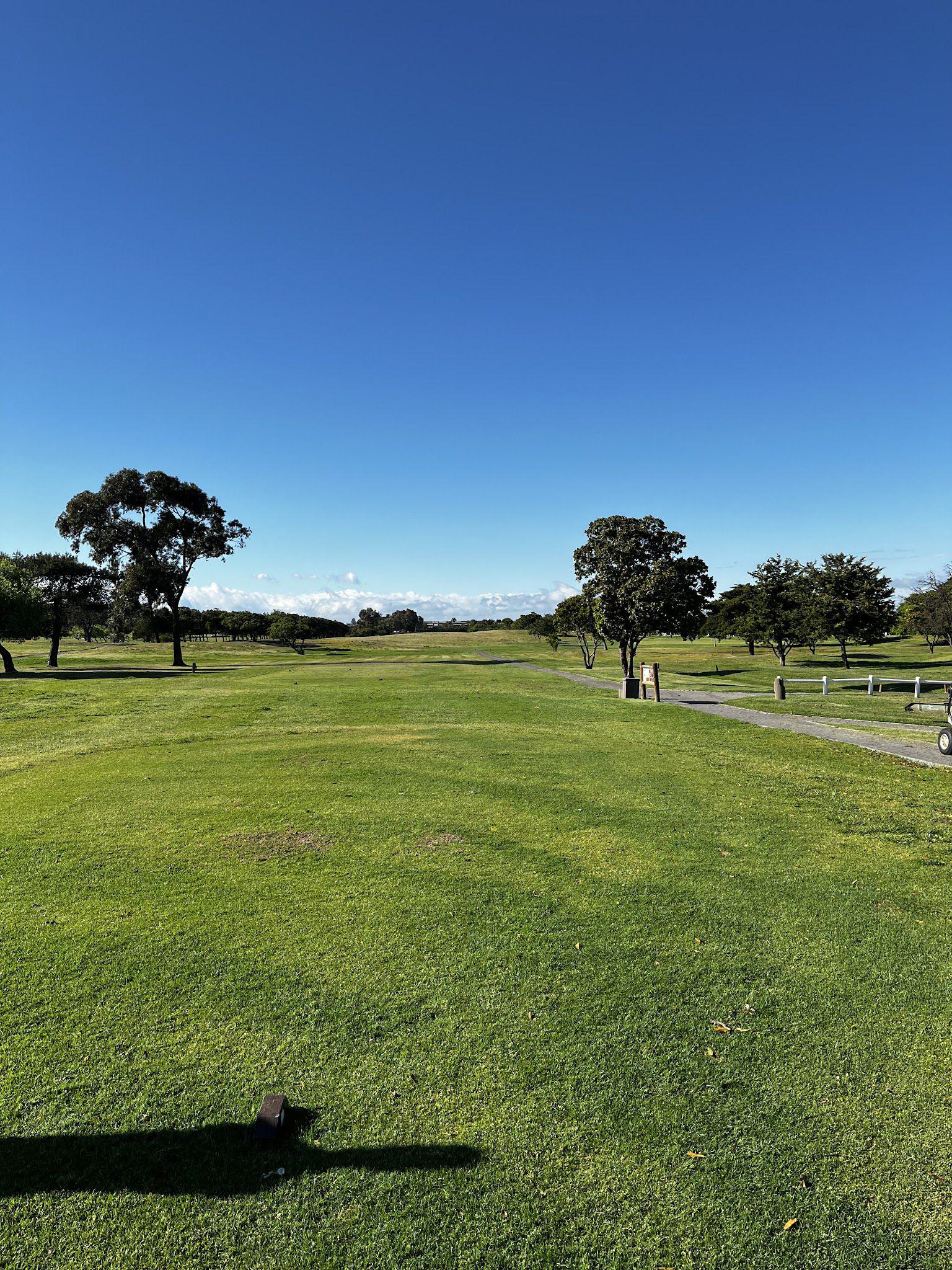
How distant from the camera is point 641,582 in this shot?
127 ft

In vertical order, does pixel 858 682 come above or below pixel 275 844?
below

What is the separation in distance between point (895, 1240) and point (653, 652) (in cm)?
9023

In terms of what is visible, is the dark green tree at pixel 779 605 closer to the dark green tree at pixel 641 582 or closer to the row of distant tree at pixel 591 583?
the row of distant tree at pixel 591 583

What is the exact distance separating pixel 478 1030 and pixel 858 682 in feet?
144

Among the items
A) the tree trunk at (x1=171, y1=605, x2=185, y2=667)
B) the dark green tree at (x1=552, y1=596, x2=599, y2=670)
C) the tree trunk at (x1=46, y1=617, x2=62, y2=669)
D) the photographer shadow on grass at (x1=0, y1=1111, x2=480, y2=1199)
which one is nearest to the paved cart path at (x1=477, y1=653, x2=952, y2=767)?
the photographer shadow on grass at (x1=0, y1=1111, x2=480, y2=1199)

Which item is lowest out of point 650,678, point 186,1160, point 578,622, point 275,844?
point 186,1160

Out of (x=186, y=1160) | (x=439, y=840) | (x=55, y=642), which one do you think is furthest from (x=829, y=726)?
(x=55, y=642)

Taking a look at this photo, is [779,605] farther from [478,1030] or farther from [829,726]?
[478,1030]

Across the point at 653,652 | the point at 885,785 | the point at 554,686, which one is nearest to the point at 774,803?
the point at 885,785

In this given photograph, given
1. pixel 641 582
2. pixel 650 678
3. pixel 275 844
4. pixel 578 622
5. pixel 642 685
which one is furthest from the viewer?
pixel 578 622

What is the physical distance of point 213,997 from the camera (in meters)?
5.21

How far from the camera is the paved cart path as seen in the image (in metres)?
15.4

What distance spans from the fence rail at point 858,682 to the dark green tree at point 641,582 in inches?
280

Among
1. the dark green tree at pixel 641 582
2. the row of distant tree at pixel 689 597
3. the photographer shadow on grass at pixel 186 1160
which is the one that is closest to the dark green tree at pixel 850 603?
the row of distant tree at pixel 689 597
